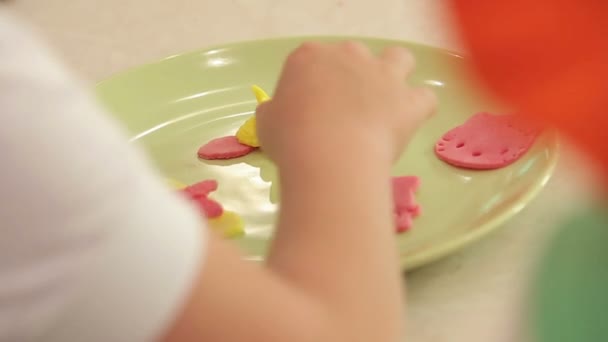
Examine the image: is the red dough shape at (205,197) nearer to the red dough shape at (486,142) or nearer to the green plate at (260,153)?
the green plate at (260,153)

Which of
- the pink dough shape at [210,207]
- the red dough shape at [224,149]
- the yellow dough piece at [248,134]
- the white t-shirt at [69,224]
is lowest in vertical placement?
the red dough shape at [224,149]

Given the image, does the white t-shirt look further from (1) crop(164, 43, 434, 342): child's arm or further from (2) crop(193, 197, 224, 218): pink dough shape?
(2) crop(193, 197, 224, 218): pink dough shape

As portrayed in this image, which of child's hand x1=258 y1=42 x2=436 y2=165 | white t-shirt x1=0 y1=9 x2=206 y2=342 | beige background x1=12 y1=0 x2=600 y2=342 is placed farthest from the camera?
beige background x1=12 y1=0 x2=600 y2=342

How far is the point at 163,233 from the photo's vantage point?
0.76ft

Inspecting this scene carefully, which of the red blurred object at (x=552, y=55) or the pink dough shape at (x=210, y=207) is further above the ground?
the red blurred object at (x=552, y=55)

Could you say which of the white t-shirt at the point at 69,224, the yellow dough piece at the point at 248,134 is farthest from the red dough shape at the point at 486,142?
the white t-shirt at the point at 69,224

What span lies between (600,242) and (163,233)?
0.19 meters

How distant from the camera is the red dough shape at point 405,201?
41 cm

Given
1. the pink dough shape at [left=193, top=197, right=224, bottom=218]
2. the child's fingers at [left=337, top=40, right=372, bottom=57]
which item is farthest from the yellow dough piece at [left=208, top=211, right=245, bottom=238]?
the child's fingers at [left=337, top=40, right=372, bottom=57]

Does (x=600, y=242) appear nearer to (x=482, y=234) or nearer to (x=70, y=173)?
(x=482, y=234)

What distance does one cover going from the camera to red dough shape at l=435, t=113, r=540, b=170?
1.50 ft

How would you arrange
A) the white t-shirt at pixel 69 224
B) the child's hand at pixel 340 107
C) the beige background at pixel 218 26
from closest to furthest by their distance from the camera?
the white t-shirt at pixel 69 224 → the child's hand at pixel 340 107 → the beige background at pixel 218 26

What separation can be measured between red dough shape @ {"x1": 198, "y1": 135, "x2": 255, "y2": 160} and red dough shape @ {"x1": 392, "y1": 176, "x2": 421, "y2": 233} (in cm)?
11

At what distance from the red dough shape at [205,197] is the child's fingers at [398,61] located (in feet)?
0.42
